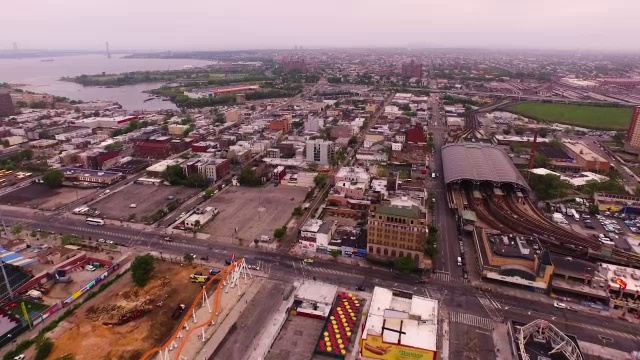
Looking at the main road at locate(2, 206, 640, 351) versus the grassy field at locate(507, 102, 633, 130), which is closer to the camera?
the main road at locate(2, 206, 640, 351)

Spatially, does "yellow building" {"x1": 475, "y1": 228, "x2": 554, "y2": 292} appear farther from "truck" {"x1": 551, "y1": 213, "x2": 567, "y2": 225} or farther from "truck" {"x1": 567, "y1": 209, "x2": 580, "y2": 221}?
"truck" {"x1": 567, "y1": 209, "x2": 580, "y2": 221}

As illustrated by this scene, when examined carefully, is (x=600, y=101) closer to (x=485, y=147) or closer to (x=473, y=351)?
(x=485, y=147)

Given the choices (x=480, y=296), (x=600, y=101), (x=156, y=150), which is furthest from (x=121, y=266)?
(x=600, y=101)

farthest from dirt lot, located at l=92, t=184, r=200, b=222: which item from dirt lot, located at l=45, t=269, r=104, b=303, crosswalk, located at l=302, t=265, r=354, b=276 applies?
crosswalk, located at l=302, t=265, r=354, b=276

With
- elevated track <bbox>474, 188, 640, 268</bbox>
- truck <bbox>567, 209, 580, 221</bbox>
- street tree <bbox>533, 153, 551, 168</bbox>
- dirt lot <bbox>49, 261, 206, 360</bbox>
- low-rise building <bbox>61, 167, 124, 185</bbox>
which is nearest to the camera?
dirt lot <bbox>49, 261, 206, 360</bbox>

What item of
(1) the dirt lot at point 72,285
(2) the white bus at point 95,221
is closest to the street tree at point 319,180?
(2) the white bus at point 95,221

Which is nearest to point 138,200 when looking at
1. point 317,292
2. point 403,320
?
point 317,292
